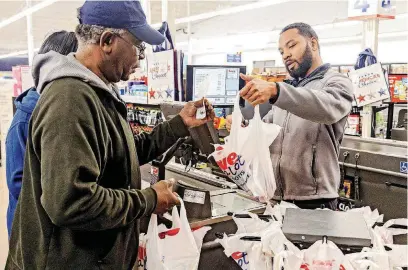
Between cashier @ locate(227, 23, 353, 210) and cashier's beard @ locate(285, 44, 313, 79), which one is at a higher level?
cashier's beard @ locate(285, 44, 313, 79)

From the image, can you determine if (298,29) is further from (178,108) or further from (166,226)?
(166,226)

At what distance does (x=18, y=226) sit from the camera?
1397 mm

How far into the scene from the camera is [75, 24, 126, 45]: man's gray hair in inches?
54.0

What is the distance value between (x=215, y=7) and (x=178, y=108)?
12.4m

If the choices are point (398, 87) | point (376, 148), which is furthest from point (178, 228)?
point (398, 87)

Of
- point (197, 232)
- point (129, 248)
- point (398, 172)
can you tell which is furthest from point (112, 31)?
point (398, 172)

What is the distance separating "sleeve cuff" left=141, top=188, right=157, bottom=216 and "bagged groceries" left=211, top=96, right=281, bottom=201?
1.88ft

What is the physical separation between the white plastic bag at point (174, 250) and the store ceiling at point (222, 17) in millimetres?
9642

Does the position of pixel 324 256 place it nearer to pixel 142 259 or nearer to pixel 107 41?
pixel 142 259

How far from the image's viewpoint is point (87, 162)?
3.85 ft

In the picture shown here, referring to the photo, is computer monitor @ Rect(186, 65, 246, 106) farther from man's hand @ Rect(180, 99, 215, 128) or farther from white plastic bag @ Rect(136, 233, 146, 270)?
white plastic bag @ Rect(136, 233, 146, 270)

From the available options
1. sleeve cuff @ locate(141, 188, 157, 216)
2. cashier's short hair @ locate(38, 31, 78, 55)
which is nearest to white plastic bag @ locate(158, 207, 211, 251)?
sleeve cuff @ locate(141, 188, 157, 216)

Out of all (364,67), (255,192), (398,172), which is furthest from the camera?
(364,67)

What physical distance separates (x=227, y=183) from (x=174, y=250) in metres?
0.78
